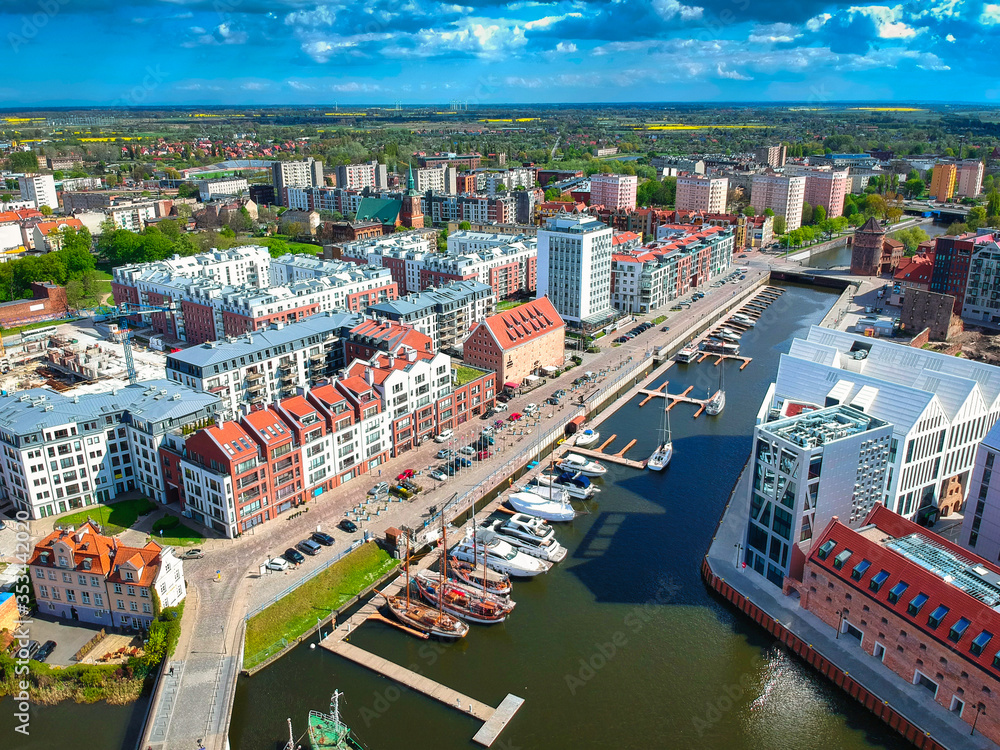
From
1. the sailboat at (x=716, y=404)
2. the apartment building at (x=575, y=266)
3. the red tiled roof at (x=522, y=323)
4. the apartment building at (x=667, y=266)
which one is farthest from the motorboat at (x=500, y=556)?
the apartment building at (x=667, y=266)

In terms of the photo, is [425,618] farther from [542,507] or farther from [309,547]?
[542,507]

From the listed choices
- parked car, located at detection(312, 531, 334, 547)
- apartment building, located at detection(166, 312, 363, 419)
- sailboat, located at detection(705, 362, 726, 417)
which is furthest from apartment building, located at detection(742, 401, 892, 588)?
apartment building, located at detection(166, 312, 363, 419)

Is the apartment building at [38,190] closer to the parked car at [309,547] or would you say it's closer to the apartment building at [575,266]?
the apartment building at [575,266]

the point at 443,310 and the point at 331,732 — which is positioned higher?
the point at 443,310

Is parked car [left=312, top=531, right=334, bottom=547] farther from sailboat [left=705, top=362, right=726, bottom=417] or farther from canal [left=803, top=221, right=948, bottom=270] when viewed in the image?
canal [left=803, top=221, right=948, bottom=270]

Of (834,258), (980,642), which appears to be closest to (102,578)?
(980,642)

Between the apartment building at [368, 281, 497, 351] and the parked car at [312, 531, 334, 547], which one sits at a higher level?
the apartment building at [368, 281, 497, 351]
